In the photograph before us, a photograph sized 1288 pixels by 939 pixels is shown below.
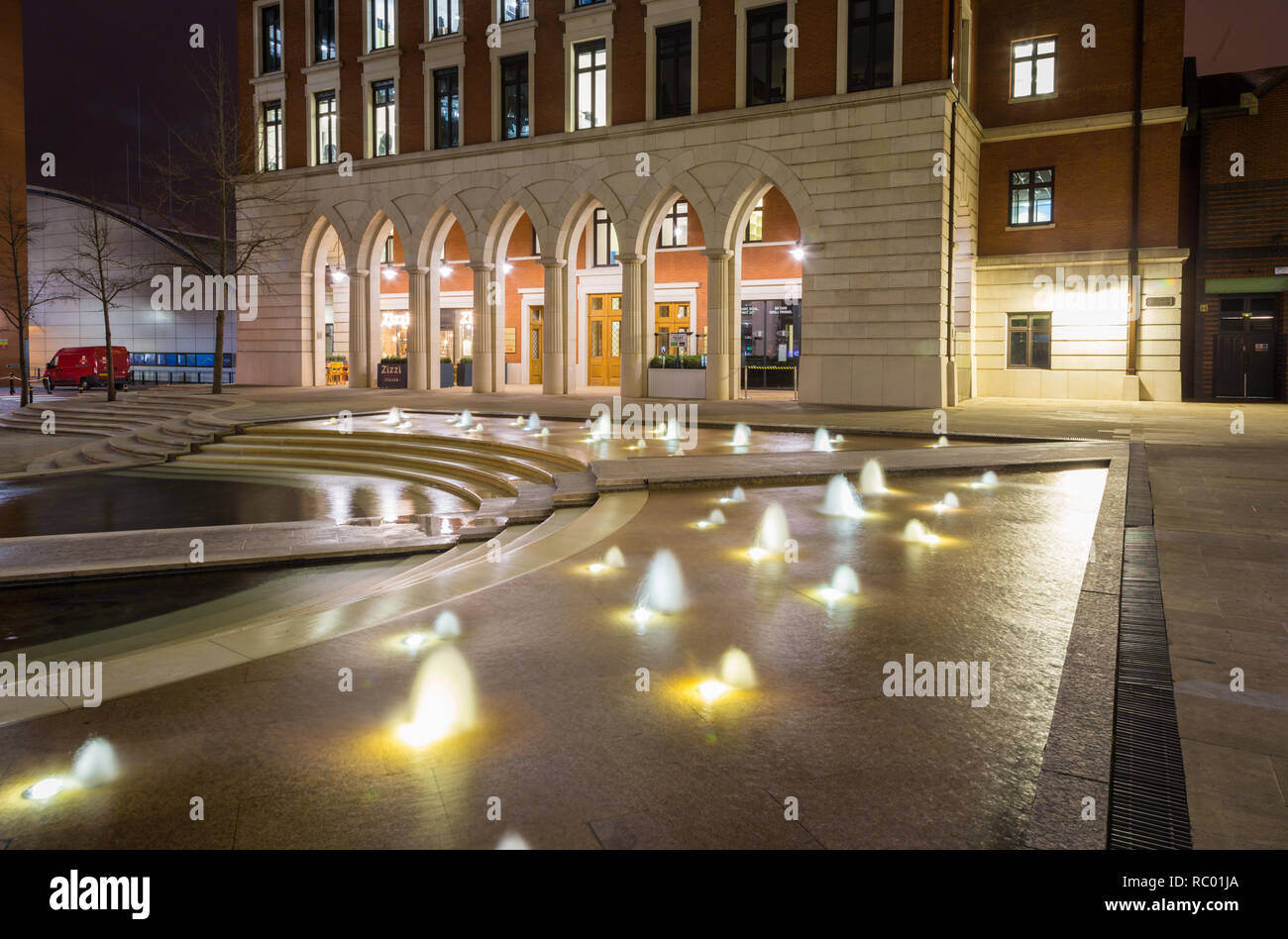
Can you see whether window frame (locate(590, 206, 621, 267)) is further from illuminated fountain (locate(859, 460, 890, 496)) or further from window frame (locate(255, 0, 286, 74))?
illuminated fountain (locate(859, 460, 890, 496))

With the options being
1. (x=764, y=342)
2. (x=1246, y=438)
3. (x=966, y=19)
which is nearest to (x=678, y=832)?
(x=1246, y=438)

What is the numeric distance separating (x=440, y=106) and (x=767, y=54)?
1274 cm

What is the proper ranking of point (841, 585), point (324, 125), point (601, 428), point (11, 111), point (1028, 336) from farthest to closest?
1. point (11, 111)
2. point (324, 125)
3. point (1028, 336)
4. point (601, 428)
5. point (841, 585)

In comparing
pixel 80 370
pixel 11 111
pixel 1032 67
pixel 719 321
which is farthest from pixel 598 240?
pixel 11 111

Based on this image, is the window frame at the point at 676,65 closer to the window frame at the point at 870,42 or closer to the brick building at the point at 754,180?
the brick building at the point at 754,180

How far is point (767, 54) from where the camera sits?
2697cm

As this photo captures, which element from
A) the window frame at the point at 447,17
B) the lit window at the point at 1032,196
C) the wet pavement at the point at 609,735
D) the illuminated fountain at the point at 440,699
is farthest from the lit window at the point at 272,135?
the illuminated fountain at the point at 440,699

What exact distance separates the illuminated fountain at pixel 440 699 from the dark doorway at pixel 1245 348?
32.0 m

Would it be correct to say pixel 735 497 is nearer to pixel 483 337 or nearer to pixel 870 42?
pixel 870 42

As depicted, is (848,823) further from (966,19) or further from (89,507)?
(966,19)

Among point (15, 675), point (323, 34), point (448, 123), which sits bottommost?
point (15, 675)

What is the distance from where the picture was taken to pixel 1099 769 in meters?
3.53

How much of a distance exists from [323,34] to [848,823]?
39119 mm

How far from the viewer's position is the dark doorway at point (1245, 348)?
29219mm
